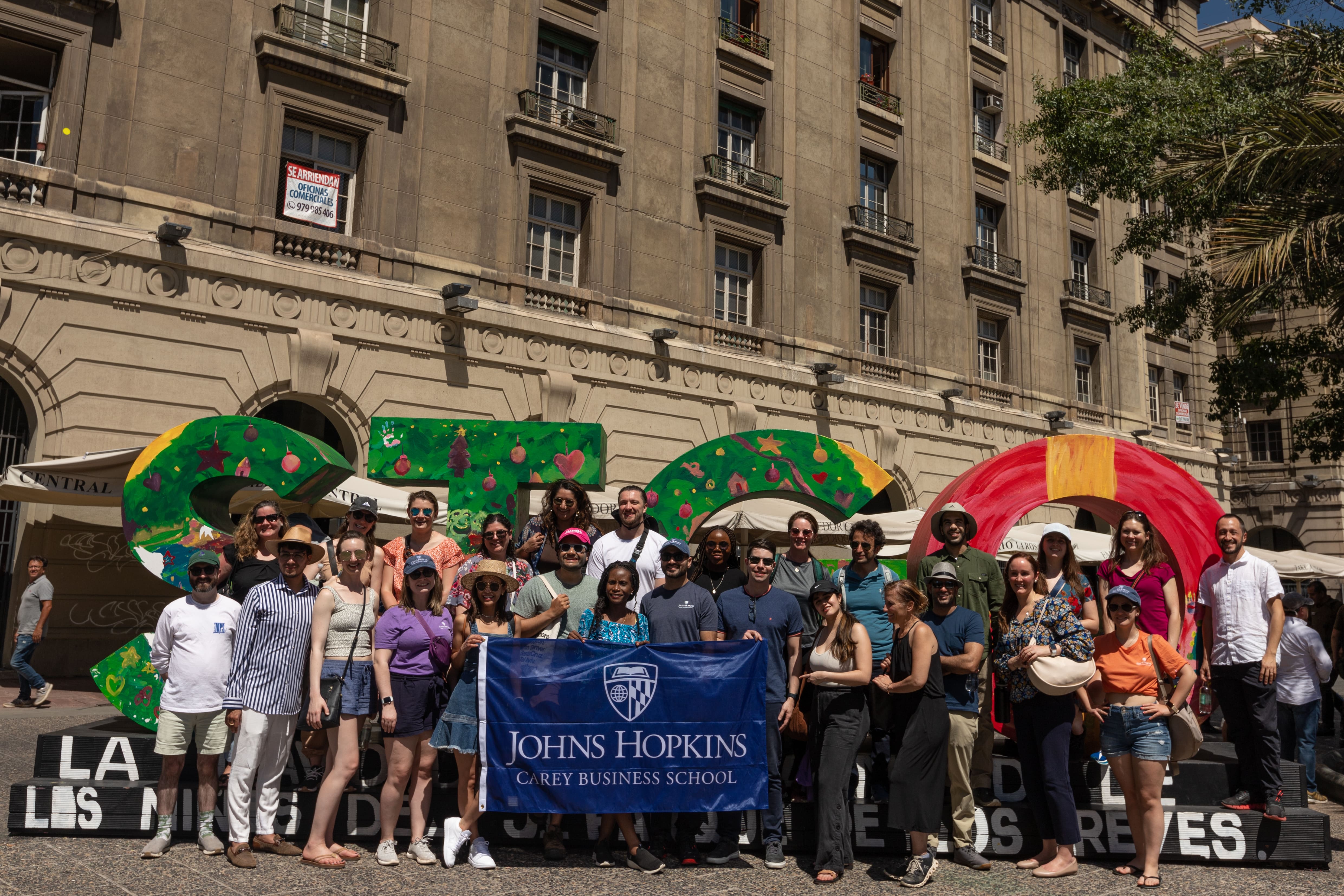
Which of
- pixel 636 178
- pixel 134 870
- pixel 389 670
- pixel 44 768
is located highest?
pixel 636 178

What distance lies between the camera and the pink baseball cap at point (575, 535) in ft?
23.9

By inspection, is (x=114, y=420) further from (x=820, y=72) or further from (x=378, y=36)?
(x=820, y=72)

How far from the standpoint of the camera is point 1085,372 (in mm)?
31016

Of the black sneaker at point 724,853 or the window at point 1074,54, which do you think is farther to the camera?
the window at point 1074,54

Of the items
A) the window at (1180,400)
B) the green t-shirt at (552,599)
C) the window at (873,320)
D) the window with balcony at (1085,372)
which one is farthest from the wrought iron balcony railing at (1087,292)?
the green t-shirt at (552,599)

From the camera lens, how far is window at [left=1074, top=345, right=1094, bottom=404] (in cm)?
3066

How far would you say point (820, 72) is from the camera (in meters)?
24.0

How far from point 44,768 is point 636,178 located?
15510mm

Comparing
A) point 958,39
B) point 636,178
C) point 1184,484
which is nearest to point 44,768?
point 1184,484

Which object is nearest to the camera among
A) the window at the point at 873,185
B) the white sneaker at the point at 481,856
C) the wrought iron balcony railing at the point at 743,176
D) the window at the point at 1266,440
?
the white sneaker at the point at 481,856

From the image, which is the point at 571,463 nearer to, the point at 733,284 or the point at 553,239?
the point at 553,239

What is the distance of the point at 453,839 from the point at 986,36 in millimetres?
27920

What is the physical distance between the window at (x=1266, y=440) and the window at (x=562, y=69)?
30522 mm

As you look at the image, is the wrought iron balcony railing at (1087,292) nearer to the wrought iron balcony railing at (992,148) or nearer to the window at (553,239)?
the wrought iron balcony railing at (992,148)
